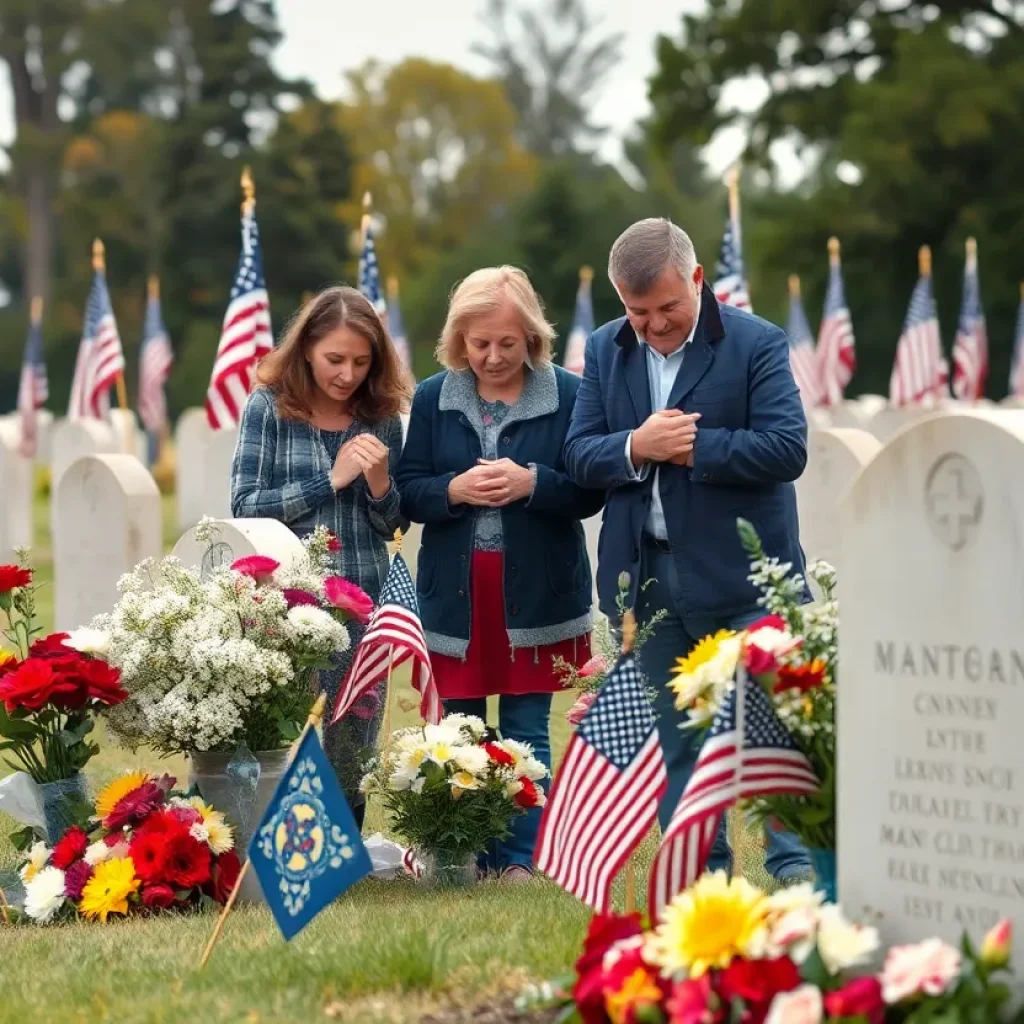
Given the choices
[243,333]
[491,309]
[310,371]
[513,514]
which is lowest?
[513,514]

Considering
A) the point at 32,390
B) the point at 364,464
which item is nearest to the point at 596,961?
the point at 364,464

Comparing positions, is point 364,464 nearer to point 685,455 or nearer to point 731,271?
point 685,455

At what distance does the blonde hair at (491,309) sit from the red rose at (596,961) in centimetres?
238

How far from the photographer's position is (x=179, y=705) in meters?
5.85

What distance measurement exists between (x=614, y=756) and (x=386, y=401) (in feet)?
7.40

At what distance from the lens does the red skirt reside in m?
6.25

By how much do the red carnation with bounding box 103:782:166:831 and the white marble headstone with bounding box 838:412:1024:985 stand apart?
8.64 feet

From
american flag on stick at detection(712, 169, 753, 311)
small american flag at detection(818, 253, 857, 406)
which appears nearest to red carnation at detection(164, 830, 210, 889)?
american flag on stick at detection(712, 169, 753, 311)

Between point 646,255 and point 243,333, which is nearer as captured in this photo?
point 646,255

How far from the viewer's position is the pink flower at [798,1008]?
3684 millimetres

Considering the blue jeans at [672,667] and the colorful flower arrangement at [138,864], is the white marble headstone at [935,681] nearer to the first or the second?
the blue jeans at [672,667]

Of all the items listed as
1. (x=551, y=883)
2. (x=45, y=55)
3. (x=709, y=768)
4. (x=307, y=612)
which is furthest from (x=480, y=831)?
(x=45, y=55)

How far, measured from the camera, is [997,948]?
3826 millimetres

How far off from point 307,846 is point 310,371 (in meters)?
2.20
